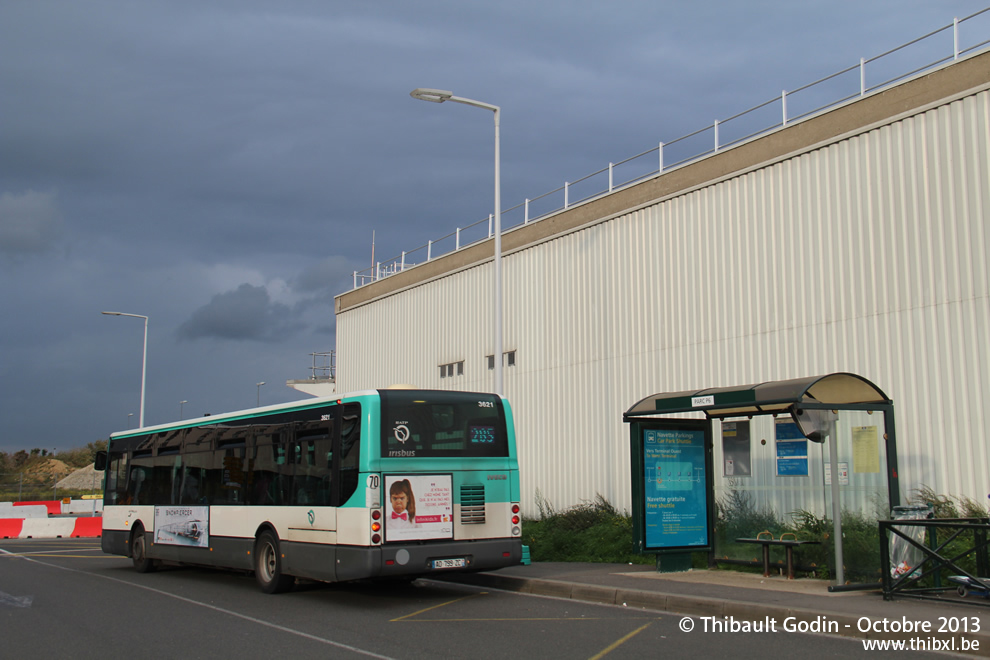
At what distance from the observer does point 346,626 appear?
402 inches

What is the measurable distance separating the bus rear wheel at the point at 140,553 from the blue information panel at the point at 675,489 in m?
10.3

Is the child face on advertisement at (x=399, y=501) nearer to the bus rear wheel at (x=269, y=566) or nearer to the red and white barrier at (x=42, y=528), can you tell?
the bus rear wheel at (x=269, y=566)

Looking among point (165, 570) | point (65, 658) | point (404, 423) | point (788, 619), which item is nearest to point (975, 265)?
point (788, 619)

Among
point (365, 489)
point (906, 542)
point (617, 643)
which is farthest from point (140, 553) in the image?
point (906, 542)

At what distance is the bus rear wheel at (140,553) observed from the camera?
1792 centimetres

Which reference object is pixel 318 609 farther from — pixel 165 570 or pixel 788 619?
pixel 165 570

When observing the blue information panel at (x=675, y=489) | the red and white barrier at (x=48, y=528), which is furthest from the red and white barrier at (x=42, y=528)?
the blue information panel at (x=675, y=489)

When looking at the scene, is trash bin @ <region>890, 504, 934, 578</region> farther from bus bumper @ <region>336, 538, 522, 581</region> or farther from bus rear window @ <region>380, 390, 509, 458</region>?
bus rear window @ <region>380, 390, 509, 458</region>

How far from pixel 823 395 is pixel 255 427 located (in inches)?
343

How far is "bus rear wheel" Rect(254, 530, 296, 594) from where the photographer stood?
520 inches

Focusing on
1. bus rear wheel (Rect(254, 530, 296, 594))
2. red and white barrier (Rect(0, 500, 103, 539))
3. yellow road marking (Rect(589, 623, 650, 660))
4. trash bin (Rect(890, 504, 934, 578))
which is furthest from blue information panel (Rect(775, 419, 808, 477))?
red and white barrier (Rect(0, 500, 103, 539))

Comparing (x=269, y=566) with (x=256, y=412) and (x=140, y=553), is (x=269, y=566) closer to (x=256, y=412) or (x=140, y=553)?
(x=256, y=412)

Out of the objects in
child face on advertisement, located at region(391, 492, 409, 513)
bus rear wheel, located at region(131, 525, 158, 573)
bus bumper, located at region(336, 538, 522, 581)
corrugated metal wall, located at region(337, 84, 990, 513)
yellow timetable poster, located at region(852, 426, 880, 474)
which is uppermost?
corrugated metal wall, located at region(337, 84, 990, 513)

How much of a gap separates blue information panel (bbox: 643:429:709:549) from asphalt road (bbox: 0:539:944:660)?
2633 mm
